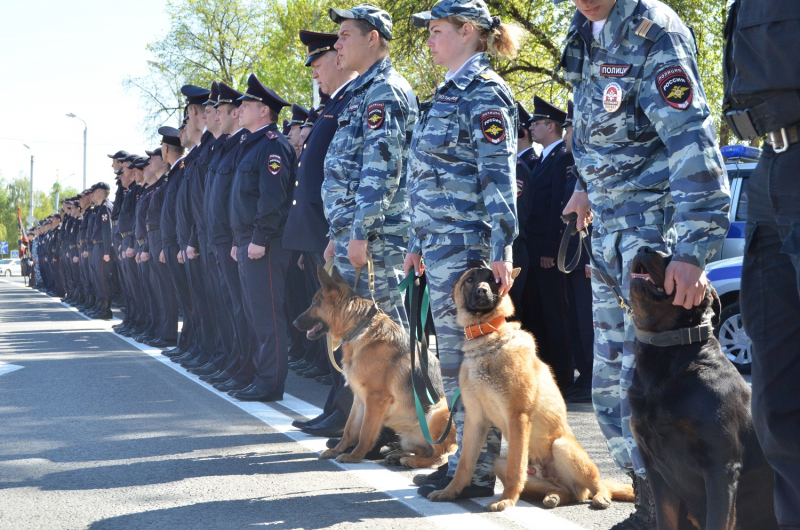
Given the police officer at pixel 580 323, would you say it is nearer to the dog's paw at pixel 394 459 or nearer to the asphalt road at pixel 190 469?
the asphalt road at pixel 190 469

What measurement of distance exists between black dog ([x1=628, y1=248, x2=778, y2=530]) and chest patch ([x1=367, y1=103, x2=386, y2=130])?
261 cm

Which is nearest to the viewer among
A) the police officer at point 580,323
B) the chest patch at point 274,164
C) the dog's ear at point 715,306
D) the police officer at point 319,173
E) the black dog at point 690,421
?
the black dog at point 690,421

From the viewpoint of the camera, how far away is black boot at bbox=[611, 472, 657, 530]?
3.25m

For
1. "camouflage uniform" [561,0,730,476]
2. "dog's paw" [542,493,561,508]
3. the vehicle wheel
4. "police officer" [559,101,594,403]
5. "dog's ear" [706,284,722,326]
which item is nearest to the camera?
"dog's ear" [706,284,722,326]

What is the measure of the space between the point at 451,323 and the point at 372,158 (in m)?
1.36

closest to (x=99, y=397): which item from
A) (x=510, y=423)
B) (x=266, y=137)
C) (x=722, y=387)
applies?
(x=266, y=137)

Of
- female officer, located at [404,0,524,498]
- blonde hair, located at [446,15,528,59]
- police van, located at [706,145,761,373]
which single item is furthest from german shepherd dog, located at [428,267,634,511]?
police van, located at [706,145,761,373]

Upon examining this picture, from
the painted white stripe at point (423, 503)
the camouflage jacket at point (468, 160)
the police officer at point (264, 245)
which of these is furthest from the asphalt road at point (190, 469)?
the camouflage jacket at point (468, 160)

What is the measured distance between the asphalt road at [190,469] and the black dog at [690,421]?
968 millimetres

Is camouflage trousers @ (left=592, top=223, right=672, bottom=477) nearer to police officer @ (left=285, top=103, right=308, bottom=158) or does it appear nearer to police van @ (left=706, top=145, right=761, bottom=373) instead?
police van @ (left=706, top=145, right=761, bottom=373)

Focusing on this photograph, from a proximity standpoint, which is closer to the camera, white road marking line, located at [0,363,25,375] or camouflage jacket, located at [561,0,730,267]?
camouflage jacket, located at [561,0,730,267]

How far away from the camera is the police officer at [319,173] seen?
6.00 m

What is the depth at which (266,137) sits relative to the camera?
764cm

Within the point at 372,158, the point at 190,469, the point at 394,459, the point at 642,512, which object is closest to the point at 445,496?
the point at 394,459
